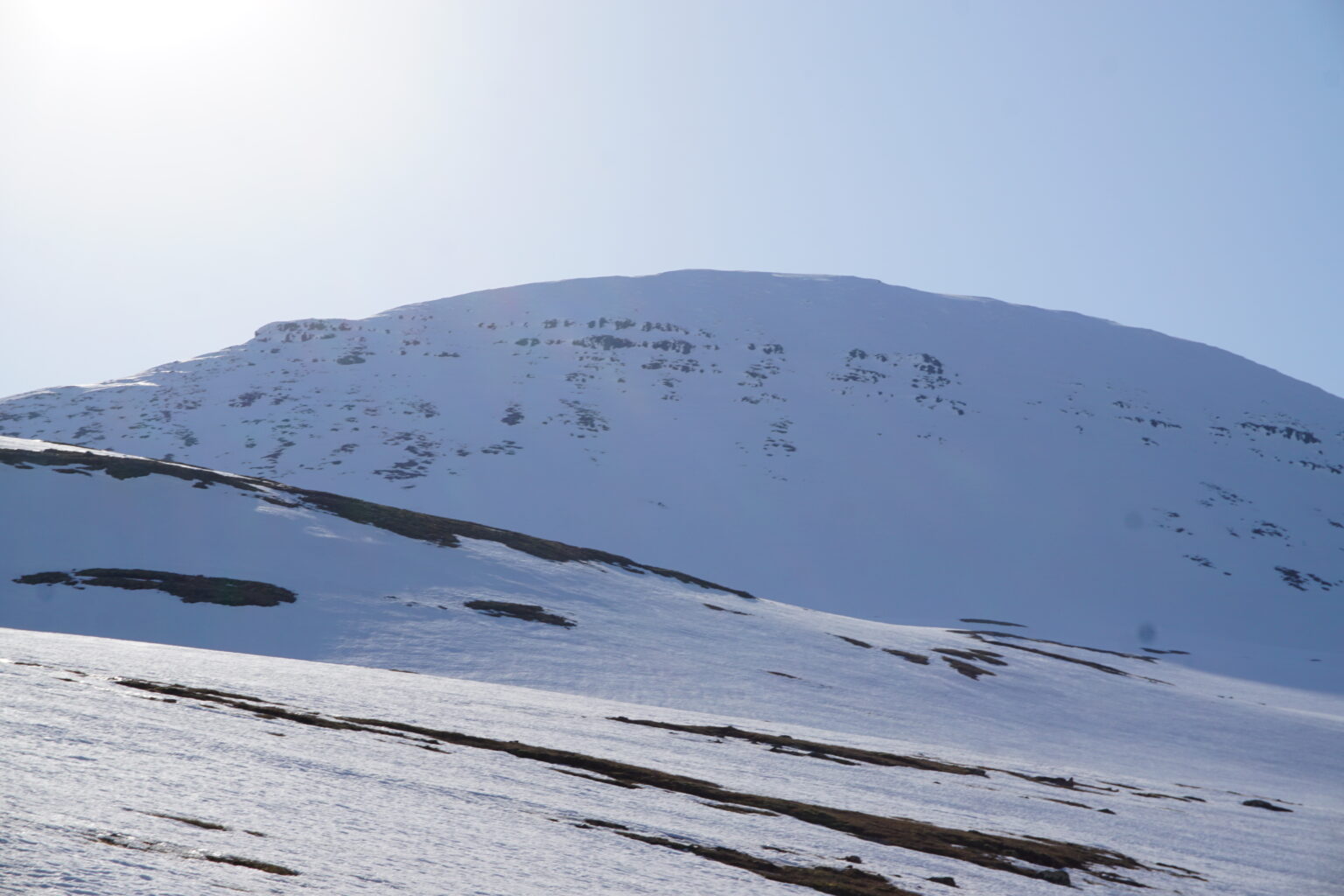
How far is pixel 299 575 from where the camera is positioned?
38906 mm

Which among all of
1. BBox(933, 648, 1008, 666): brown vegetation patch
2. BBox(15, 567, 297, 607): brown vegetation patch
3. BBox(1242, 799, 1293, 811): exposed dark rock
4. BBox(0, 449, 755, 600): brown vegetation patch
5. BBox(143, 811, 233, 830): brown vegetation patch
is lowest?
BBox(1242, 799, 1293, 811): exposed dark rock

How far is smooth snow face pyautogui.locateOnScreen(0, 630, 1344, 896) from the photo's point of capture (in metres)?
9.44

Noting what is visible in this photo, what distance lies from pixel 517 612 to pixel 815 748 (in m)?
18.1

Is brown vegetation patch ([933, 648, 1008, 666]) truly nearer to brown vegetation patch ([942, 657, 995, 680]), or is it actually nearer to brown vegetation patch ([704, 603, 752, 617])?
brown vegetation patch ([942, 657, 995, 680])

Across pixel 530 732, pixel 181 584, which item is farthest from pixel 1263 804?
pixel 181 584

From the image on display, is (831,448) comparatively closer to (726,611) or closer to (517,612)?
(726,611)

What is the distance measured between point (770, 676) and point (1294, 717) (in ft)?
109

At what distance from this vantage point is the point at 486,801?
14055 millimetres

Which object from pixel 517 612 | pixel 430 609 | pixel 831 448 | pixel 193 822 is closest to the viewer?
pixel 193 822

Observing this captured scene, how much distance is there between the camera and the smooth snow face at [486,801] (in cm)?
944

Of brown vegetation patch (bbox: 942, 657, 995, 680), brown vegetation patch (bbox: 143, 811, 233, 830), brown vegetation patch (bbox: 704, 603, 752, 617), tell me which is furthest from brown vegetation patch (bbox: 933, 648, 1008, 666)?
brown vegetation patch (bbox: 143, 811, 233, 830)

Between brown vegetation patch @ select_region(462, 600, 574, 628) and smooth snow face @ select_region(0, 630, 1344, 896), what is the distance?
1073 centimetres

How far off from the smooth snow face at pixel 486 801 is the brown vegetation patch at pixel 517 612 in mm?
10734

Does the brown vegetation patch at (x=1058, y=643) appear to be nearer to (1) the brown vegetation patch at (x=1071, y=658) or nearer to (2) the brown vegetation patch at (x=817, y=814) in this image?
(1) the brown vegetation patch at (x=1071, y=658)
